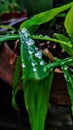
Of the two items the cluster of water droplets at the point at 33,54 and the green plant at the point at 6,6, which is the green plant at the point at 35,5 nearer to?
the green plant at the point at 6,6

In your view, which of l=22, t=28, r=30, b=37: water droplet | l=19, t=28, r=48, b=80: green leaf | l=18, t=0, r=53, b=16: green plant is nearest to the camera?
l=19, t=28, r=48, b=80: green leaf

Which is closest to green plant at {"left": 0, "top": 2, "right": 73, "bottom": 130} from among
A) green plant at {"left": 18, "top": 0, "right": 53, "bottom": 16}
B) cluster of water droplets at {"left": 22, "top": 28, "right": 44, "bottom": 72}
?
cluster of water droplets at {"left": 22, "top": 28, "right": 44, "bottom": 72}

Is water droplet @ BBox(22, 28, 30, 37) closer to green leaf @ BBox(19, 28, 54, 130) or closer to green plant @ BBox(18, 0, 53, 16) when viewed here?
green leaf @ BBox(19, 28, 54, 130)

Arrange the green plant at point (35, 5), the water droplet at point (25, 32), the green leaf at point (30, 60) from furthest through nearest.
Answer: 1. the green plant at point (35, 5)
2. the water droplet at point (25, 32)
3. the green leaf at point (30, 60)

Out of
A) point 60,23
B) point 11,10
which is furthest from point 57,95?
point 11,10

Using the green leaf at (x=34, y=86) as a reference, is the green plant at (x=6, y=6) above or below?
below

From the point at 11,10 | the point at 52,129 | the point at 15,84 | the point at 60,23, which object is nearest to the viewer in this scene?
the point at 15,84

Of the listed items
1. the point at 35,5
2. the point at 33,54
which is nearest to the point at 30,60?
the point at 33,54

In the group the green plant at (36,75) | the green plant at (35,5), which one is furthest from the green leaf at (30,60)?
the green plant at (35,5)

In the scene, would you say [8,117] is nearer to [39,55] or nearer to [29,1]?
[39,55]

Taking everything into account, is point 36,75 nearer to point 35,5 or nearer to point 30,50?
point 30,50

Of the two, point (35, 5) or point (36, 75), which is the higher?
point (36, 75)
